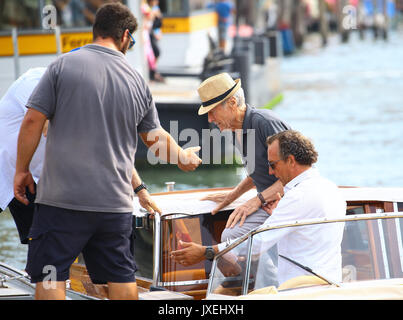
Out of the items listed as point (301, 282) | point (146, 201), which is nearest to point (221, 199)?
point (146, 201)

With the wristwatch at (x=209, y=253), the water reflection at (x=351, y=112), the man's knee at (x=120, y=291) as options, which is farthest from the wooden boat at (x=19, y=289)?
the water reflection at (x=351, y=112)

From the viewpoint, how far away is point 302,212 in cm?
399

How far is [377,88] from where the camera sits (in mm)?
23812

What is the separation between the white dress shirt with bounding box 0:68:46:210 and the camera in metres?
4.75

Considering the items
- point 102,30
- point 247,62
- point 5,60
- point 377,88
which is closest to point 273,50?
point 377,88

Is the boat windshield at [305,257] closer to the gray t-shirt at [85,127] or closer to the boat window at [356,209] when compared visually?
the gray t-shirt at [85,127]

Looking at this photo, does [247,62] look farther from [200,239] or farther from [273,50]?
[200,239]

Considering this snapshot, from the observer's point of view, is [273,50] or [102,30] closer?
[102,30]

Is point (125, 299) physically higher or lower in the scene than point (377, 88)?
higher

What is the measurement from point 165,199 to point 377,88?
19.3 m

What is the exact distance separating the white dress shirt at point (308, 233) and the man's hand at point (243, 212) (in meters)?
0.76

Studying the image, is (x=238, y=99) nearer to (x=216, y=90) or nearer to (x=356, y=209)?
(x=216, y=90)

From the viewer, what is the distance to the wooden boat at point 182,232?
4957 mm

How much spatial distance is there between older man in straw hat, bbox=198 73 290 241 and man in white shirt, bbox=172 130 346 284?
1.52 feet
